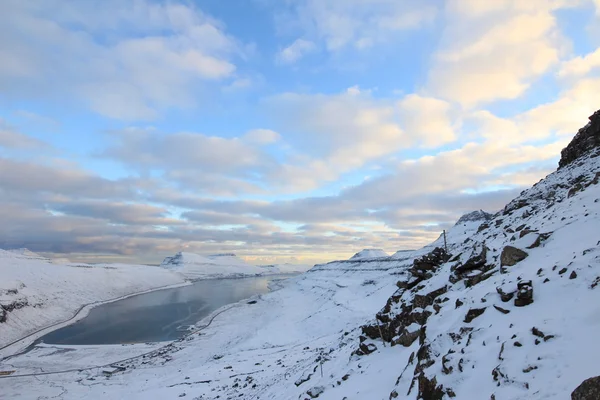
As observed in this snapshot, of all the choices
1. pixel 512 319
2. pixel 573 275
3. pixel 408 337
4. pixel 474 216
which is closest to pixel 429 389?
pixel 512 319

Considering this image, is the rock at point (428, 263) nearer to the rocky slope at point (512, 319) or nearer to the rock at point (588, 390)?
the rocky slope at point (512, 319)

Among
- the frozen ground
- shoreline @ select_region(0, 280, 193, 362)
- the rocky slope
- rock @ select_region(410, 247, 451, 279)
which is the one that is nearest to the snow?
the rocky slope

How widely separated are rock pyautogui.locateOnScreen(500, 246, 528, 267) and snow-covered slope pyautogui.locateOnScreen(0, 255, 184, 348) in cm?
8832

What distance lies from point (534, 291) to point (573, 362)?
3840 millimetres

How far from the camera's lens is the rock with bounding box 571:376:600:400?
5559 mm

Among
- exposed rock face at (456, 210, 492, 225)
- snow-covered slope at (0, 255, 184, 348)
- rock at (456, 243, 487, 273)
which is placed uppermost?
exposed rock face at (456, 210, 492, 225)

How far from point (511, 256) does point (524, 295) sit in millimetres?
4377

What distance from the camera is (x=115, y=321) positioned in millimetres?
82562

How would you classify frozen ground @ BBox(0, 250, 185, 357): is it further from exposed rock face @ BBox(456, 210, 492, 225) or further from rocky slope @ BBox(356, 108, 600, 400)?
exposed rock face @ BBox(456, 210, 492, 225)

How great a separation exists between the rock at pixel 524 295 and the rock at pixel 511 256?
3571 millimetres

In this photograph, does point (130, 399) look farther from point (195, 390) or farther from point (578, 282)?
point (578, 282)

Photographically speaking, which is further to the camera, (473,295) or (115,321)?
(115,321)

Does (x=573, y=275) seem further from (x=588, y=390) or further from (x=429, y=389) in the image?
(x=429, y=389)

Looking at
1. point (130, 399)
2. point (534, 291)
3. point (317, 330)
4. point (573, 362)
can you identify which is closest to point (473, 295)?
point (534, 291)
